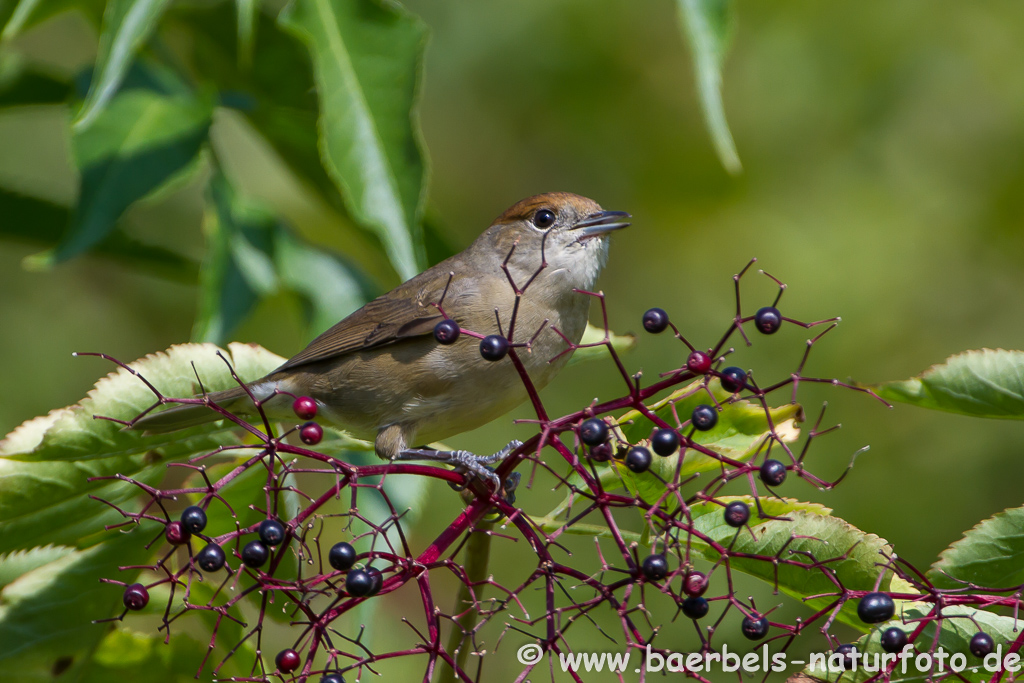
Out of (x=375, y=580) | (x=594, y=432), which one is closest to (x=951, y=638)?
(x=594, y=432)

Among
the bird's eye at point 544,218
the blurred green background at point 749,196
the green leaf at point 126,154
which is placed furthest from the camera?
the blurred green background at point 749,196

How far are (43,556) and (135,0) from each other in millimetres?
2017

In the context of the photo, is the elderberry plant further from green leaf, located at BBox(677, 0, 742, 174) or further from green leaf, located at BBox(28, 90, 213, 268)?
green leaf, located at BBox(677, 0, 742, 174)

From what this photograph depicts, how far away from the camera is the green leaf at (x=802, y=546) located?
8.20 feet

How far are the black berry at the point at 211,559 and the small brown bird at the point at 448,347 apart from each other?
3.21 ft

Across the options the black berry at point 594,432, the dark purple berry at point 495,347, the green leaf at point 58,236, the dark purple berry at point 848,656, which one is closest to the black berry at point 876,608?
the dark purple berry at point 848,656

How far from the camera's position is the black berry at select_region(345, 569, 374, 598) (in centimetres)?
228

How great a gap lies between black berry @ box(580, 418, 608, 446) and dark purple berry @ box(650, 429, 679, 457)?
12 cm

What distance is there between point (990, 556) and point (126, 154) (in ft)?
10.9

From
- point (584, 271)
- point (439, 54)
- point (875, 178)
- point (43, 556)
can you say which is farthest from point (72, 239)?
point (875, 178)

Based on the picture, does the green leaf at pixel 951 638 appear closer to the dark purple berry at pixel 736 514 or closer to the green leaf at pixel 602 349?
the dark purple berry at pixel 736 514

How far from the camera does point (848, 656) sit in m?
2.38

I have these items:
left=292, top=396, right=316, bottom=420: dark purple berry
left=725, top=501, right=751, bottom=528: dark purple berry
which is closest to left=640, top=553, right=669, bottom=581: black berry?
left=725, top=501, right=751, bottom=528: dark purple berry

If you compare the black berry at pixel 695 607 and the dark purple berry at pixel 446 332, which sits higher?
the dark purple berry at pixel 446 332
